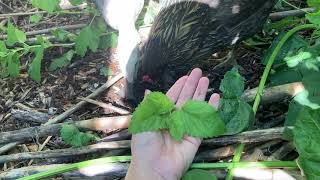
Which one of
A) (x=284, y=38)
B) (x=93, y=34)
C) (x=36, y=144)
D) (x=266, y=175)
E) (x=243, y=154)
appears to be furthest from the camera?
(x=93, y=34)

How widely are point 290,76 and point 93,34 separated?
1.21 m

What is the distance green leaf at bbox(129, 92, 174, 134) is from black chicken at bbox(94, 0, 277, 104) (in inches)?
29.0

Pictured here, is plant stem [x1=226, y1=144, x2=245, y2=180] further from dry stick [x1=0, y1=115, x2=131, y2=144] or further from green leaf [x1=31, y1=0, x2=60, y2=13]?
green leaf [x1=31, y1=0, x2=60, y2=13]

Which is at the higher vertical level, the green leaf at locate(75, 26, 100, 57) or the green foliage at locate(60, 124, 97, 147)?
the green leaf at locate(75, 26, 100, 57)

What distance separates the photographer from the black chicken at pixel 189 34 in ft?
8.75

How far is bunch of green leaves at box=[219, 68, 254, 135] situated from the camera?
1.97 metres

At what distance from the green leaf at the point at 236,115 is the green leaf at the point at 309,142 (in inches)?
10.9

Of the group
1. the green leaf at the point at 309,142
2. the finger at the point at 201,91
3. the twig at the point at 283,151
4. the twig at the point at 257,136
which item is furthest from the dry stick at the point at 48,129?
the green leaf at the point at 309,142

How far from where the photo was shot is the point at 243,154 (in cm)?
198

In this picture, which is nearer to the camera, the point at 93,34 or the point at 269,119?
the point at 269,119

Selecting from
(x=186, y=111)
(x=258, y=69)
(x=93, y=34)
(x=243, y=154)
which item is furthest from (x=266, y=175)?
(x=93, y=34)

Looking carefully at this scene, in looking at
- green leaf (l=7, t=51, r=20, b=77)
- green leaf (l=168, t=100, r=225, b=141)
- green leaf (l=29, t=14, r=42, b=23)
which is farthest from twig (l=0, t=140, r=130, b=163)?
green leaf (l=29, t=14, r=42, b=23)

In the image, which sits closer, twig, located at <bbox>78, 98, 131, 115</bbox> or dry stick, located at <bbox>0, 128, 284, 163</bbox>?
dry stick, located at <bbox>0, 128, 284, 163</bbox>

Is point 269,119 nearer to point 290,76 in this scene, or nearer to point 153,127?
point 290,76
